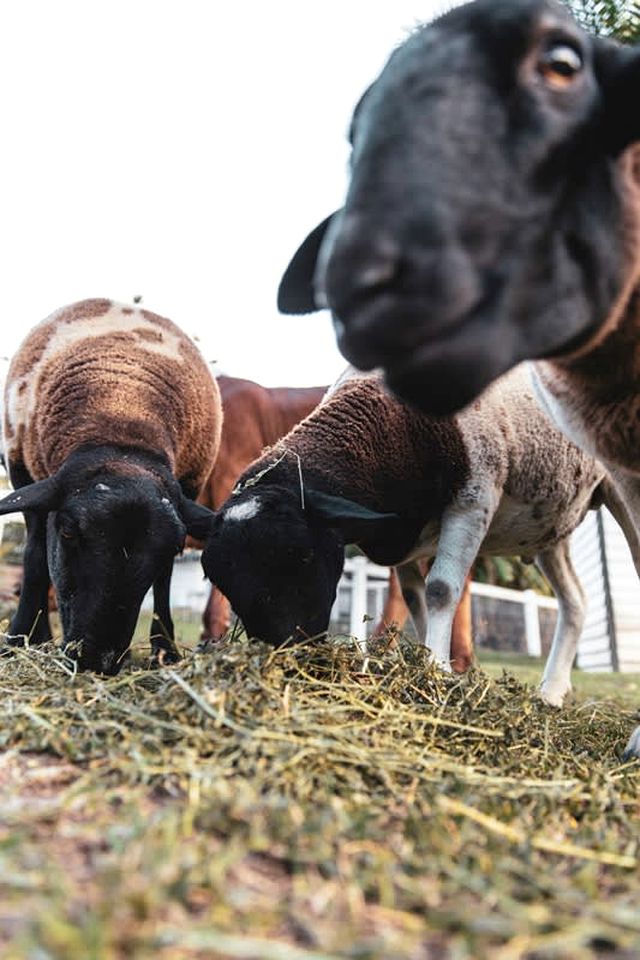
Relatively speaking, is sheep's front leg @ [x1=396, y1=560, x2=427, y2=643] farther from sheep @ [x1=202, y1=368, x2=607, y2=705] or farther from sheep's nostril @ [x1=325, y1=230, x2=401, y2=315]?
sheep's nostril @ [x1=325, y1=230, x2=401, y2=315]

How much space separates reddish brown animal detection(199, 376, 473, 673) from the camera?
8.16 metres

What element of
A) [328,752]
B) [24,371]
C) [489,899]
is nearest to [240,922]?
[489,899]

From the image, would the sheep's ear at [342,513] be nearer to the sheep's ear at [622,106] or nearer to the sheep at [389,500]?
the sheep at [389,500]

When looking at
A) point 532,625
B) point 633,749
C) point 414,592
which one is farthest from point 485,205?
point 532,625

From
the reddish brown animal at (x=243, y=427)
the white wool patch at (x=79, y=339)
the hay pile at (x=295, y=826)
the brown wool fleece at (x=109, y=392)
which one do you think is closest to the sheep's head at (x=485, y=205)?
the hay pile at (x=295, y=826)

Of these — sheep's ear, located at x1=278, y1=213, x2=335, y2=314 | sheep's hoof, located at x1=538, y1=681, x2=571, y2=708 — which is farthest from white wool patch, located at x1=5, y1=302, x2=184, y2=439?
sheep's hoof, located at x1=538, y1=681, x2=571, y2=708

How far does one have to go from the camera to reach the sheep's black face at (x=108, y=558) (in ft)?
14.1

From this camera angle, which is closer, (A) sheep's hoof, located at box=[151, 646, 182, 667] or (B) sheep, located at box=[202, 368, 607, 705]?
(B) sheep, located at box=[202, 368, 607, 705]

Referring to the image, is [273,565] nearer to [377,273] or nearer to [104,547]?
[104,547]

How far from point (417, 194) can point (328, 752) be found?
140 cm

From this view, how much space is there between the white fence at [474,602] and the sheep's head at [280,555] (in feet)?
39.9

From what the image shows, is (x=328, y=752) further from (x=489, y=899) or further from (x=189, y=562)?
(x=189, y=562)

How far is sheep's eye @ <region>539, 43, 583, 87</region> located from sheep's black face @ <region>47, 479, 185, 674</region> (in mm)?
3012

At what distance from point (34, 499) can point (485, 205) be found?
3.28 m
